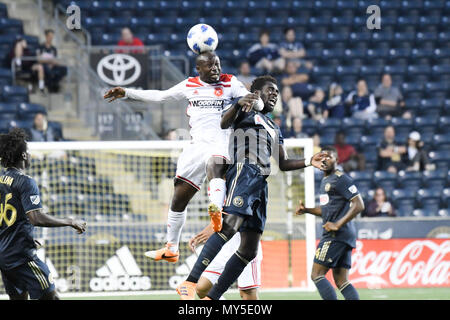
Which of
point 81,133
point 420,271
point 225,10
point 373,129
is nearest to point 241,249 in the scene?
point 420,271

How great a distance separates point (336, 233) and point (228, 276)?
2.38m

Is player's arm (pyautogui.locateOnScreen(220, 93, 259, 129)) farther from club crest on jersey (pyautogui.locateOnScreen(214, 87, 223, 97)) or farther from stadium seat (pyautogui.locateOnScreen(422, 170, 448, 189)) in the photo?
stadium seat (pyautogui.locateOnScreen(422, 170, 448, 189))

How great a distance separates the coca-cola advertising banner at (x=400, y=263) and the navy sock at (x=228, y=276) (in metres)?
6.45

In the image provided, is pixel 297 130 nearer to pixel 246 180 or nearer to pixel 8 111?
pixel 8 111

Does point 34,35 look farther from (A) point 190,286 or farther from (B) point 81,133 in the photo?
(A) point 190,286

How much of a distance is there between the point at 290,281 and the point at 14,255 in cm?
648

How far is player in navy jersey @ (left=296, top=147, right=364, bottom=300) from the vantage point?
7.66m

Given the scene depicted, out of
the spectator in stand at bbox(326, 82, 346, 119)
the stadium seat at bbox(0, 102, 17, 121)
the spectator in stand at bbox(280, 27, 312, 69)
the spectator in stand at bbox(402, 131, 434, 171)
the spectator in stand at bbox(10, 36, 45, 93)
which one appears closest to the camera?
the spectator in stand at bbox(10, 36, 45, 93)

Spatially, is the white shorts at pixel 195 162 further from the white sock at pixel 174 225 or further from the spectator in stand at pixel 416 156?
the spectator in stand at pixel 416 156

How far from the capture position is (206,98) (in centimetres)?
652

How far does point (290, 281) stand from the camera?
38.2 ft

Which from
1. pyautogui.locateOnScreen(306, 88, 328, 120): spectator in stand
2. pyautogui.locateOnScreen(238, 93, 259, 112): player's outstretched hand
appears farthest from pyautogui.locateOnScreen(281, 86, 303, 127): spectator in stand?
pyautogui.locateOnScreen(238, 93, 259, 112): player's outstretched hand

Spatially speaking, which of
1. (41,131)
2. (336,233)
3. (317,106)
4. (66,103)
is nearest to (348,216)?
(336,233)

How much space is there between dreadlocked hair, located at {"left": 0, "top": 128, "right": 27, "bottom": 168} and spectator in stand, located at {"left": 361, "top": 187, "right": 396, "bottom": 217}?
26.2 ft
